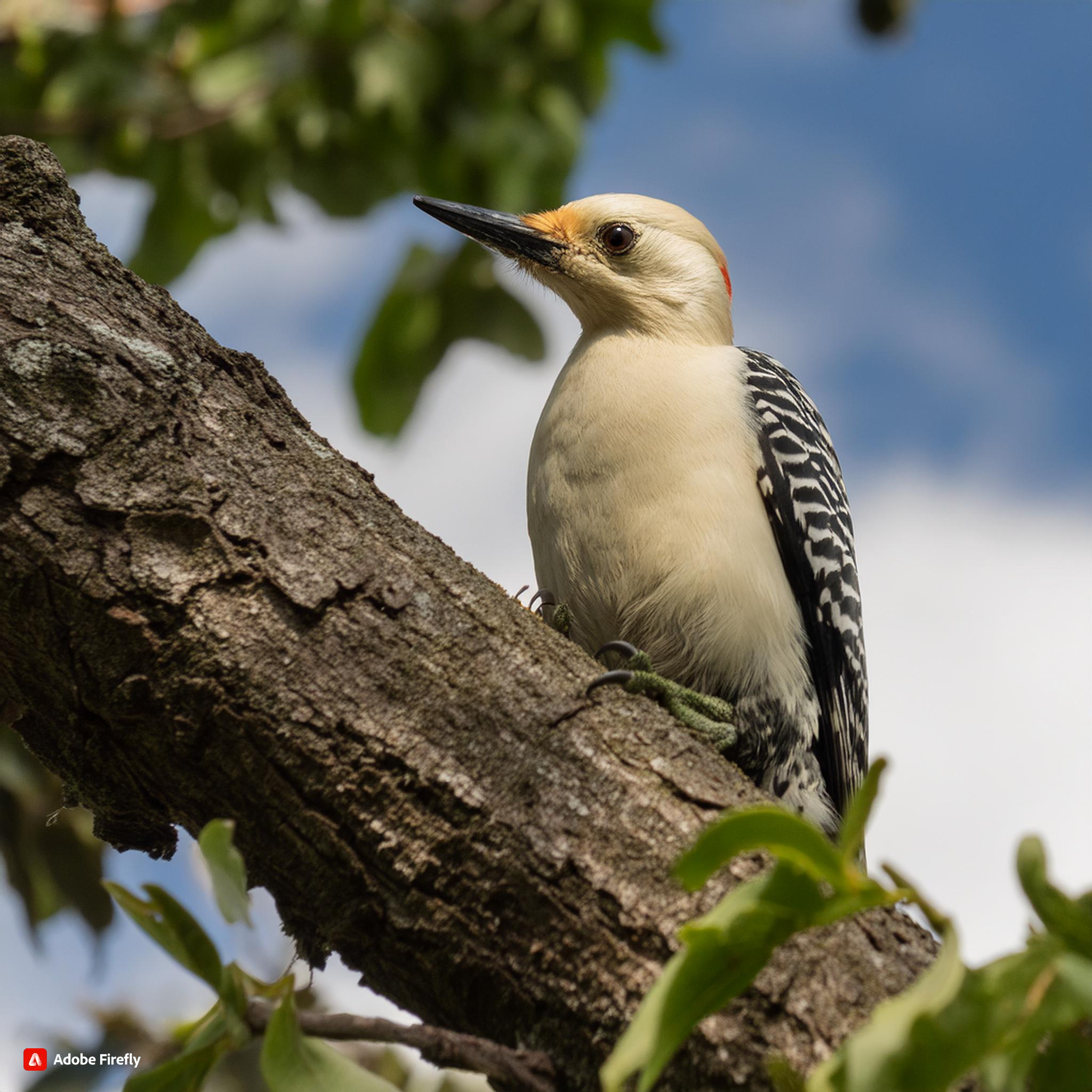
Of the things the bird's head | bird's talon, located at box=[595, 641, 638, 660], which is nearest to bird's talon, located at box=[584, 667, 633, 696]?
bird's talon, located at box=[595, 641, 638, 660]

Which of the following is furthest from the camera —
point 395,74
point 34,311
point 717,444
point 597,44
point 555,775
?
point 597,44

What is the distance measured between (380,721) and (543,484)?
6.63 feet

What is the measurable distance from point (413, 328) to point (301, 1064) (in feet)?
15.7

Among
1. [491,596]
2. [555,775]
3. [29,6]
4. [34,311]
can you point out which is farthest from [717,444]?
[29,6]

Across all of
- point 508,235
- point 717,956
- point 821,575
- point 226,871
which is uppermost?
point 508,235

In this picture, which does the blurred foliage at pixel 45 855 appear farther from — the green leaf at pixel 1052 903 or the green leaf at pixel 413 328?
the green leaf at pixel 1052 903

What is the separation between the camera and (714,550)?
3.89m

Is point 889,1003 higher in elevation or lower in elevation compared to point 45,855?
higher

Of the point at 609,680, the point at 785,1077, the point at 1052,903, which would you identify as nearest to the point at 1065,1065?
the point at 1052,903

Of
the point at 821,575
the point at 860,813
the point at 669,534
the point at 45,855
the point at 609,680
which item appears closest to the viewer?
the point at 860,813

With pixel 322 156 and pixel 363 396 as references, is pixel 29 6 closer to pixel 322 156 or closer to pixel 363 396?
pixel 322 156

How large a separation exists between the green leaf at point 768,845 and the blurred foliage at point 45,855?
12.4 ft

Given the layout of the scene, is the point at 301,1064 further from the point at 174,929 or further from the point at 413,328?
the point at 413,328

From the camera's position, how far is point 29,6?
19.1 feet
